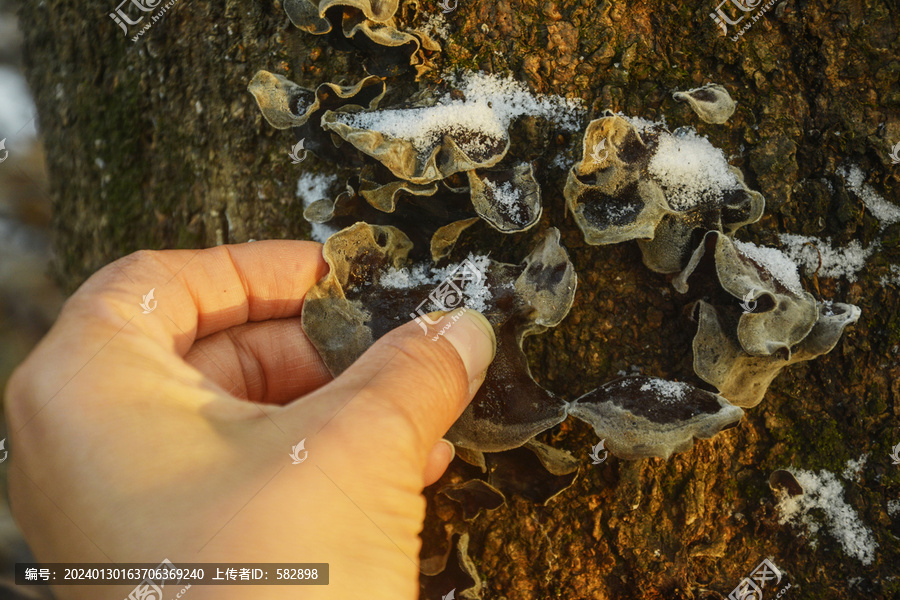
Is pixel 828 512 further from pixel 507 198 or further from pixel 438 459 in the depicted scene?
pixel 507 198

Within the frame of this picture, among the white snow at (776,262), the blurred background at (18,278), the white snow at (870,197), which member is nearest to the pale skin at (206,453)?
the white snow at (776,262)

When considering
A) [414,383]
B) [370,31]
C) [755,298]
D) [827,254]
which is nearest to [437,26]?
[370,31]

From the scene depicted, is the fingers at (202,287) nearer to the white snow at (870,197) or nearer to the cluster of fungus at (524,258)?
the cluster of fungus at (524,258)

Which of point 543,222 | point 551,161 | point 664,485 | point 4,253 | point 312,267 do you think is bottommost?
point 4,253

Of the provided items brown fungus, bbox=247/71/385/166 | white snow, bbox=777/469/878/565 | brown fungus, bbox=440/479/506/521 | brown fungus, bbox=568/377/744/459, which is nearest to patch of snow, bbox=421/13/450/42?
brown fungus, bbox=247/71/385/166

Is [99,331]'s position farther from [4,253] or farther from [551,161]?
[4,253]

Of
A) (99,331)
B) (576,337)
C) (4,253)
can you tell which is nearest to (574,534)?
(576,337)

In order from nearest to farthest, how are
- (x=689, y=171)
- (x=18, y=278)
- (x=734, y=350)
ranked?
1. (x=734, y=350)
2. (x=689, y=171)
3. (x=18, y=278)
